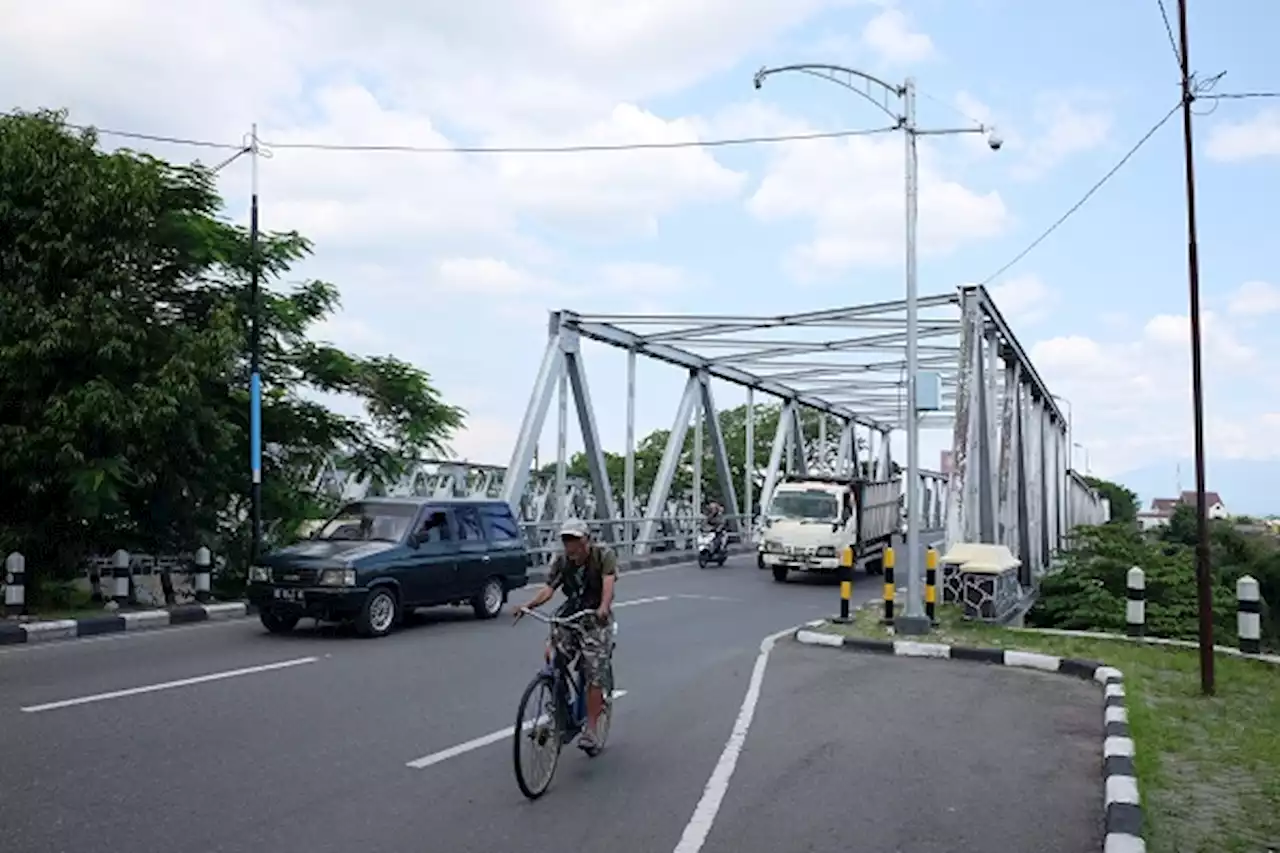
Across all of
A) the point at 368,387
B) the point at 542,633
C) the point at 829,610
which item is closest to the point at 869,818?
the point at 542,633

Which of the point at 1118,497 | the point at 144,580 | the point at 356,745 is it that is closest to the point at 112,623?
the point at 144,580

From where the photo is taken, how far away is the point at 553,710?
22.7ft

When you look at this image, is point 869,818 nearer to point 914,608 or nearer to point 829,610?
point 914,608

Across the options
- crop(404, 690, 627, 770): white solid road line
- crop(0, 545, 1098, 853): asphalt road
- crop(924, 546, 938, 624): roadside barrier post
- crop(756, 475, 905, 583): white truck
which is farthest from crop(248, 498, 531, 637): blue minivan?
crop(756, 475, 905, 583): white truck

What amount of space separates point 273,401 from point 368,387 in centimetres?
160

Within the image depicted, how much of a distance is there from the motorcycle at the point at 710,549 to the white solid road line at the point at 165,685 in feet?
55.5

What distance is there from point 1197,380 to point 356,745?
792 cm

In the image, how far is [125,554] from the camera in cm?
1546

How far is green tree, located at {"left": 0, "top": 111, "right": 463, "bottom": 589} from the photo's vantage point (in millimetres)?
14078

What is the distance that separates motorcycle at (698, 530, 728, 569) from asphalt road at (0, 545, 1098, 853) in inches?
553

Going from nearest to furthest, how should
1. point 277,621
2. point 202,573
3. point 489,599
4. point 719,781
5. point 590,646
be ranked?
point 719,781, point 590,646, point 277,621, point 489,599, point 202,573

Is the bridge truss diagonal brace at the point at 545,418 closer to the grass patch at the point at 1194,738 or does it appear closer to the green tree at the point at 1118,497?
the grass patch at the point at 1194,738

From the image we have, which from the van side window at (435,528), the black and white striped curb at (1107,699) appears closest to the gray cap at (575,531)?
the black and white striped curb at (1107,699)

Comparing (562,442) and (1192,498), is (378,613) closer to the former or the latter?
(562,442)
